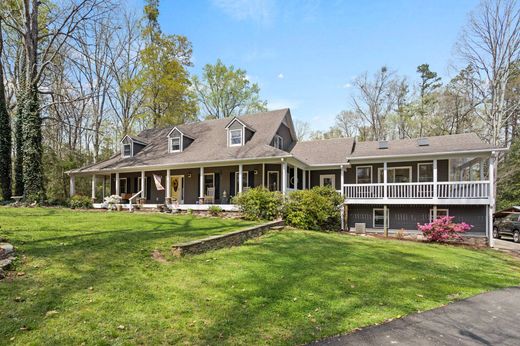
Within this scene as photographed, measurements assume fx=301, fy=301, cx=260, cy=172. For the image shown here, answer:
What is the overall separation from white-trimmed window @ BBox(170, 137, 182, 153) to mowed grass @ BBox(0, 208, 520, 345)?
12.0 m

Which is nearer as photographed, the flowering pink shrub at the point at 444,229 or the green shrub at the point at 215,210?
the flowering pink shrub at the point at 444,229

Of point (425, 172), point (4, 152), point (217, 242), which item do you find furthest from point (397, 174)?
point (4, 152)

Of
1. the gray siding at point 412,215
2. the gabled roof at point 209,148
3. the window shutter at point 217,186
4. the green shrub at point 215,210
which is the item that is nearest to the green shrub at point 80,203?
the gabled roof at point 209,148

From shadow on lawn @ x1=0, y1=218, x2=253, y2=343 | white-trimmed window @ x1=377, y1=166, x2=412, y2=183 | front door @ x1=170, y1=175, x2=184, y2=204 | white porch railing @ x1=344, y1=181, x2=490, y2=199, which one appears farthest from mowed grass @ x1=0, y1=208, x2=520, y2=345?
front door @ x1=170, y1=175, x2=184, y2=204

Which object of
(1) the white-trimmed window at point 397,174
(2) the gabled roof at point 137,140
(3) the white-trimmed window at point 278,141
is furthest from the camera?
(2) the gabled roof at point 137,140

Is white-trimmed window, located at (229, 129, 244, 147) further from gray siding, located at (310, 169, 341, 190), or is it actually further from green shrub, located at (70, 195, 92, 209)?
green shrub, located at (70, 195, 92, 209)

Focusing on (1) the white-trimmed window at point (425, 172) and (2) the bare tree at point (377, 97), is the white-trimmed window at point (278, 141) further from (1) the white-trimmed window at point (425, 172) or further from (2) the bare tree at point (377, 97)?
(2) the bare tree at point (377, 97)

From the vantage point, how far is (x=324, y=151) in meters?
20.5

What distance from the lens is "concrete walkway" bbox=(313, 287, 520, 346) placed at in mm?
3873

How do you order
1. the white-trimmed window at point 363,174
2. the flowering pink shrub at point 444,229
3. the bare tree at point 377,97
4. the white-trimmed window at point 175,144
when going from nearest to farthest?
the flowering pink shrub at point 444,229 < the white-trimmed window at point 363,174 < the white-trimmed window at point 175,144 < the bare tree at point 377,97

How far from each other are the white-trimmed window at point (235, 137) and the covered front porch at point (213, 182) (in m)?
1.57

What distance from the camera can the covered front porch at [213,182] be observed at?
703 inches

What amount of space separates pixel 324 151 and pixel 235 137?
615cm

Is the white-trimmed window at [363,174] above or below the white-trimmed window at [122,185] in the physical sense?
above
